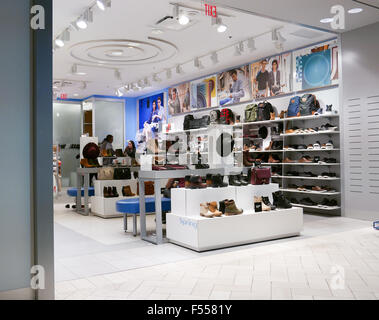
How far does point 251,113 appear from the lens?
29.8 feet

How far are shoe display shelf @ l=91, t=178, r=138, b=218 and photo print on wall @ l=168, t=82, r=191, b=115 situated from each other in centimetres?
438

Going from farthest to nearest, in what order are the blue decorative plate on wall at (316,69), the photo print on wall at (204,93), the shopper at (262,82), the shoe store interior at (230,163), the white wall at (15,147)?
the photo print on wall at (204,93) < the shopper at (262,82) < the blue decorative plate on wall at (316,69) < the shoe store interior at (230,163) < the white wall at (15,147)

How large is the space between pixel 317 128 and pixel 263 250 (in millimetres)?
3808

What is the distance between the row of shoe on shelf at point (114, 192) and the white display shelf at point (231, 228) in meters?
2.86

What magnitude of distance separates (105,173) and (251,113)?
3662 mm

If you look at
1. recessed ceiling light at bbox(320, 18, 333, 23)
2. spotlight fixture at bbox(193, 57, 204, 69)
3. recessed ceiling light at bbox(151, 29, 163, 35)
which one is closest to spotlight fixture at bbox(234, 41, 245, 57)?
spotlight fixture at bbox(193, 57, 204, 69)

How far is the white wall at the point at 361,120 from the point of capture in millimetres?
6766

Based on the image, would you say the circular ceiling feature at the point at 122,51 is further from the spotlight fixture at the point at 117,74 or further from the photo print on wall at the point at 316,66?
the photo print on wall at the point at 316,66

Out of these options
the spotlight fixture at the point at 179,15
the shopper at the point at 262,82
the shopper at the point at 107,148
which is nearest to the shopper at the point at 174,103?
the shopper at the point at 107,148

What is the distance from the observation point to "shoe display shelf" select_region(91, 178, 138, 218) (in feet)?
25.1

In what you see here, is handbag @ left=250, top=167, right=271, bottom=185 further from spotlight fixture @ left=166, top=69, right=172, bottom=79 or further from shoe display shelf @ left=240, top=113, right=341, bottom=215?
spotlight fixture @ left=166, top=69, right=172, bottom=79

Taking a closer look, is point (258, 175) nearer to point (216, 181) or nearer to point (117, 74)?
A: point (216, 181)
